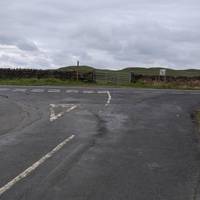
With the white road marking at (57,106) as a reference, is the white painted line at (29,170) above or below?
above

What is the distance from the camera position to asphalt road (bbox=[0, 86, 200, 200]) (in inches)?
334

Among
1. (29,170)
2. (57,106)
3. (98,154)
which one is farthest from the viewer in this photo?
(57,106)

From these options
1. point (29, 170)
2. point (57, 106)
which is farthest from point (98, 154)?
point (57, 106)

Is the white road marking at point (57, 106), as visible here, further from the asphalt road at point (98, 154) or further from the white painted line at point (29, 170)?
the white painted line at point (29, 170)

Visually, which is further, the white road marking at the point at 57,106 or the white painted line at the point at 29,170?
the white road marking at the point at 57,106

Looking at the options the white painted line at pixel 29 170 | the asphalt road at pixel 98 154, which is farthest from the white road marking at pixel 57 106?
the white painted line at pixel 29 170

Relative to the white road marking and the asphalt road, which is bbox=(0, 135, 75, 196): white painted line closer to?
the asphalt road

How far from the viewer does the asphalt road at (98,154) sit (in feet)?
27.8

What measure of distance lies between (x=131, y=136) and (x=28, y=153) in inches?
156

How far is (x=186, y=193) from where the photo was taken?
8422mm

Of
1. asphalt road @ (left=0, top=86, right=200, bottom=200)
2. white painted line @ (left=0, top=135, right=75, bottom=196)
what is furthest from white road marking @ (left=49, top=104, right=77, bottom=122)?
white painted line @ (left=0, top=135, right=75, bottom=196)

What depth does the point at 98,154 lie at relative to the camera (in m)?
11.7

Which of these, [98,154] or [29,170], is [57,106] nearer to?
[98,154]

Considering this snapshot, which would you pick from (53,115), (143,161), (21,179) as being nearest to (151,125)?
(53,115)
